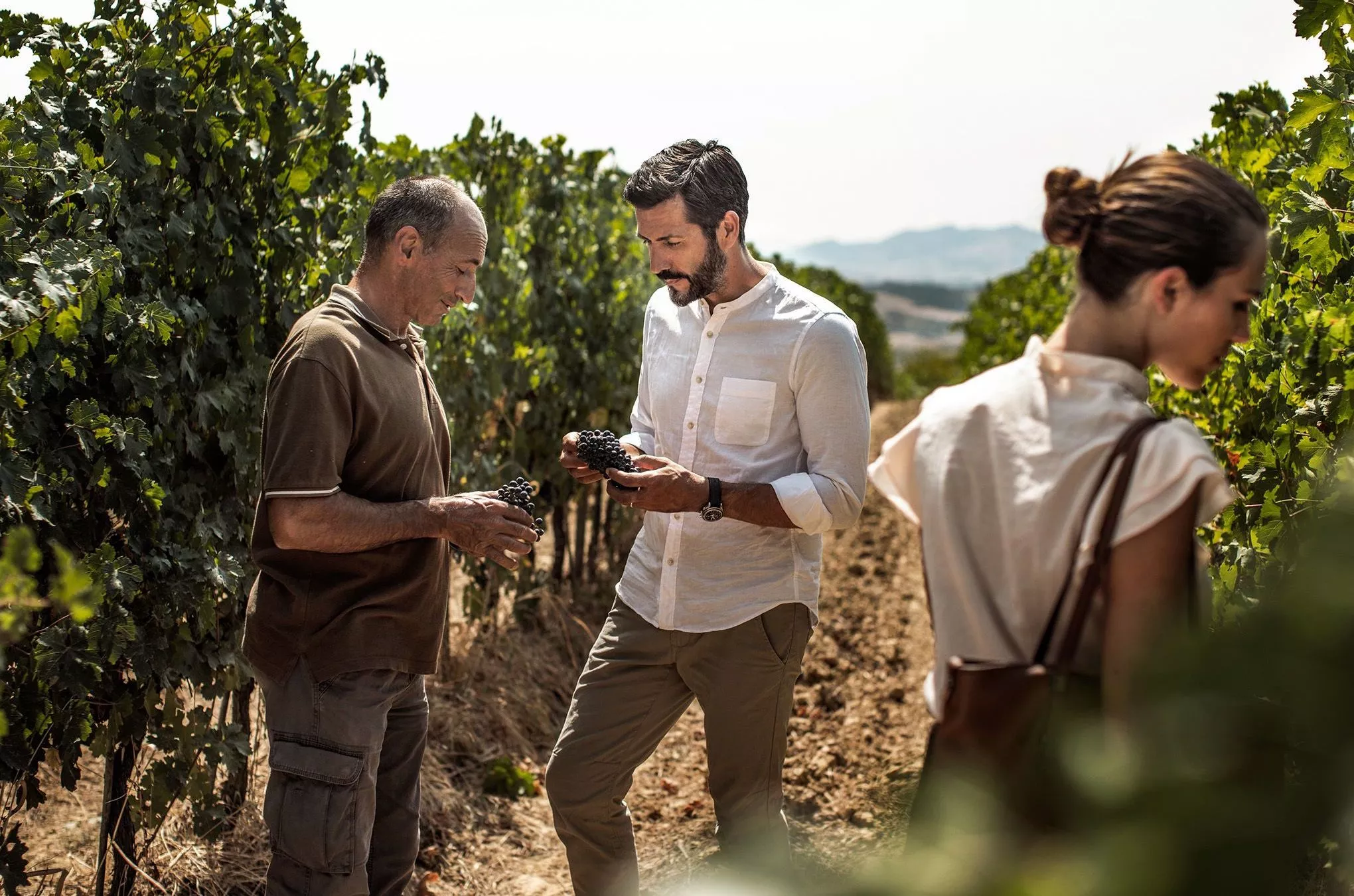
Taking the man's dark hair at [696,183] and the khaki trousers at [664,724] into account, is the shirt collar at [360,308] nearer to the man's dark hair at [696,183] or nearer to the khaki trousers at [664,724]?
the man's dark hair at [696,183]

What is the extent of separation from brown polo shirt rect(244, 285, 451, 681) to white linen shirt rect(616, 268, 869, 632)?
0.62 metres

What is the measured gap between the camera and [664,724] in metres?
3.11

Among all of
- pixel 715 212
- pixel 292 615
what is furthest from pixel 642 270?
pixel 292 615

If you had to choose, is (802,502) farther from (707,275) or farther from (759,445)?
(707,275)

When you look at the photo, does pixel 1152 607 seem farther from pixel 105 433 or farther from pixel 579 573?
pixel 579 573

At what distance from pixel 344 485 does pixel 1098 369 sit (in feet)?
6.02

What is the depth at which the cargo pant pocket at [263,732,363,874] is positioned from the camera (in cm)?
274

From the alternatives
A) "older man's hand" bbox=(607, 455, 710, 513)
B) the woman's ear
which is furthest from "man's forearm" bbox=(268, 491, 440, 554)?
the woman's ear

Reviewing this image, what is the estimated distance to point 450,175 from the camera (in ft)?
19.1

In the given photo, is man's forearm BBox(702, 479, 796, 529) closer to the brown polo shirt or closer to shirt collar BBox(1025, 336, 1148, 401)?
the brown polo shirt

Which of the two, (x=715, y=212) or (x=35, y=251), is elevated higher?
(x=715, y=212)

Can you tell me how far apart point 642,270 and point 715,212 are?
15.5 ft

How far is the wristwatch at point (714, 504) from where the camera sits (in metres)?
2.88

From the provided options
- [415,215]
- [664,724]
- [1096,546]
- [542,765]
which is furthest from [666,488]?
[542,765]
